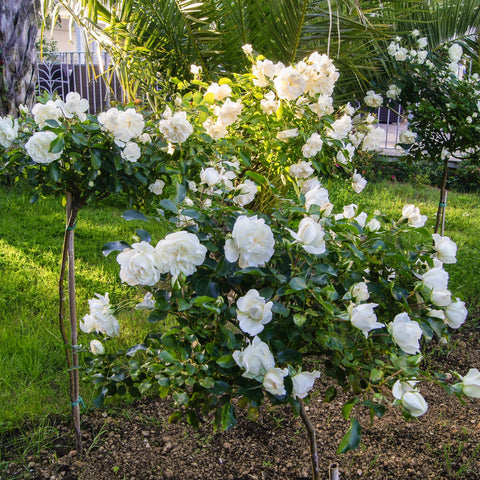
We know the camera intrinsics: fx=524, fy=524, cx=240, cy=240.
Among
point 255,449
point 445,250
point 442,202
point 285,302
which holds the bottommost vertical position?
point 255,449

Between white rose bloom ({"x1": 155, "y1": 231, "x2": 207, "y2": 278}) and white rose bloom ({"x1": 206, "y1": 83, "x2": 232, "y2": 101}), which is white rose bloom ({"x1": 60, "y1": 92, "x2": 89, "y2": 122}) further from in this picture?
white rose bloom ({"x1": 155, "y1": 231, "x2": 207, "y2": 278})

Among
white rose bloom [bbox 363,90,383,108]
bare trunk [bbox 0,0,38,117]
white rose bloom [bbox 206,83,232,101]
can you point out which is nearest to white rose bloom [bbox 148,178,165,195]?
white rose bloom [bbox 206,83,232,101]

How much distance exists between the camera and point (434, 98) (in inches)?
134

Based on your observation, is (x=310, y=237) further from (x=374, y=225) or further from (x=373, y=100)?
(x=373, y=100)

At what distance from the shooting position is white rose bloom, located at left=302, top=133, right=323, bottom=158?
196 centimetres

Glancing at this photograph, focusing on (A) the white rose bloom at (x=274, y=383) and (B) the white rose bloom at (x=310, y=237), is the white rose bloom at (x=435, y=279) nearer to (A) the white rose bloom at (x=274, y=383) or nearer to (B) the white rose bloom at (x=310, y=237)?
(B) the white rose bloom at (x=310, y=237)

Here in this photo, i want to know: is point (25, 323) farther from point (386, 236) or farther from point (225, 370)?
point (386, 236)

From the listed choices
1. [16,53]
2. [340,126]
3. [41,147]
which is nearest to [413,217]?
[340,126]

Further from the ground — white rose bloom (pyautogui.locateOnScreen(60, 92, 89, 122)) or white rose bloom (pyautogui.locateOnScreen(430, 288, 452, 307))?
white rose bloom (pyautogui.locateOnScreen(60, 92, 89, 122))

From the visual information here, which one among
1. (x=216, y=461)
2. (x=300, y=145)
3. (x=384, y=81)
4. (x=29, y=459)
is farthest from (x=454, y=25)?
(x=29, y=459)

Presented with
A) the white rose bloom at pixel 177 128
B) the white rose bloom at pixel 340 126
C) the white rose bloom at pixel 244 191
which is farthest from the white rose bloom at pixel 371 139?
the white rose bloom at pixel 177 128

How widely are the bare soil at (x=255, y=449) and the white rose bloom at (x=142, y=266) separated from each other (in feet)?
3.71

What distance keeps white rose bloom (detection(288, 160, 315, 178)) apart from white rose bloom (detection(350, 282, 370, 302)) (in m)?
0.97

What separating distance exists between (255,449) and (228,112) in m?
1.34
